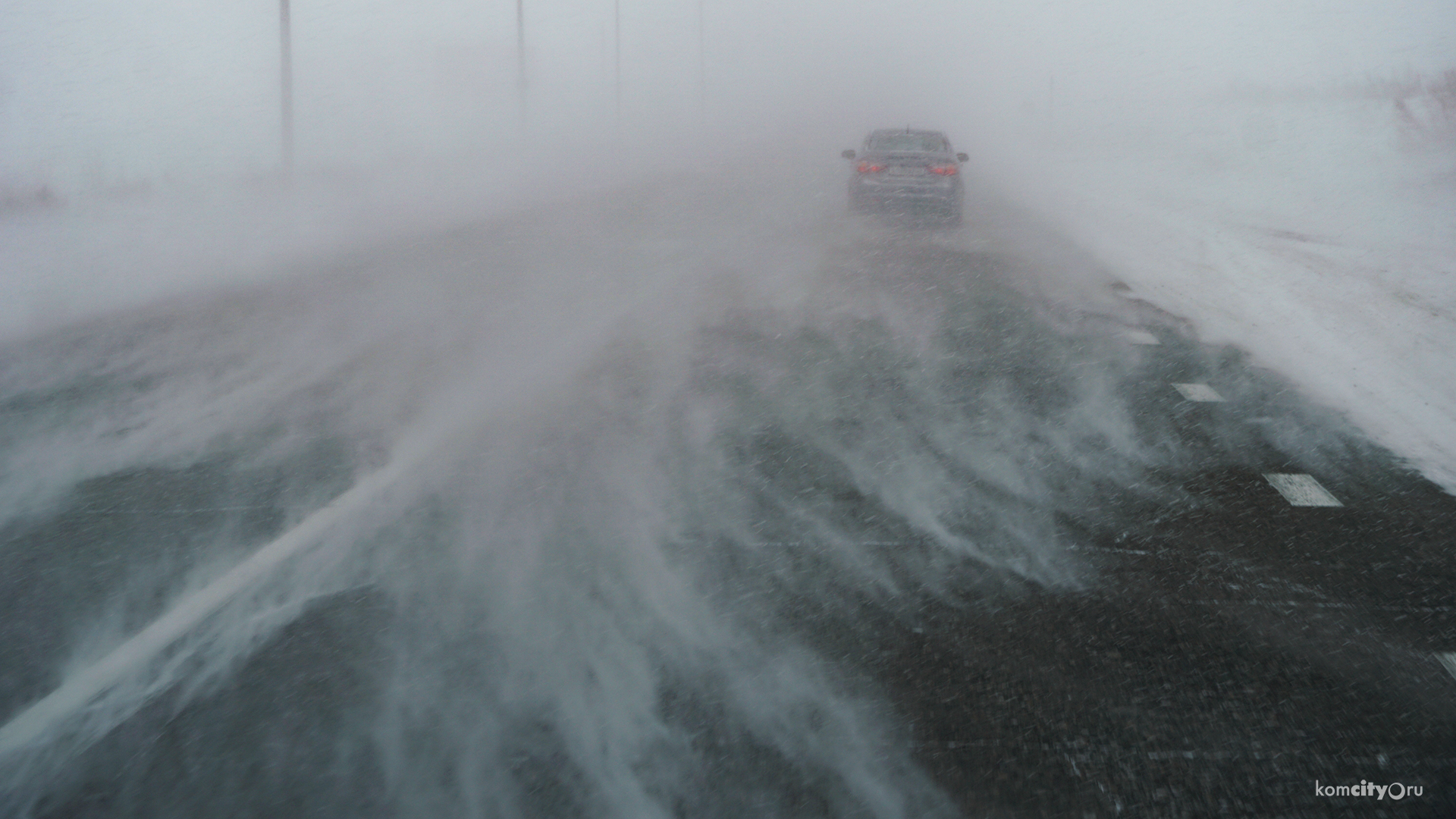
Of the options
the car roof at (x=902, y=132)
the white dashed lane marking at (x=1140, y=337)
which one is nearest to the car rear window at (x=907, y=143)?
the car roof at (x=902, y=132)

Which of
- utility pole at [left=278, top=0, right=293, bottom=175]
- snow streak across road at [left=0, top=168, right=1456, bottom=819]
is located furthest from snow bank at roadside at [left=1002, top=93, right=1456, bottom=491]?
utility pole at [left=278, top=0, right=293, bottom=175]

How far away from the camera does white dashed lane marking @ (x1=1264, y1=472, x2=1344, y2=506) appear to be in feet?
16.7

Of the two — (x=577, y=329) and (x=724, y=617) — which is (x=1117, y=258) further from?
(x=724, y=617)

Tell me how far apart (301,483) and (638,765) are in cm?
300

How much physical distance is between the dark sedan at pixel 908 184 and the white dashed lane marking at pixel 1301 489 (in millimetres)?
9833

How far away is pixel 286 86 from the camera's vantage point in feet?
73.3

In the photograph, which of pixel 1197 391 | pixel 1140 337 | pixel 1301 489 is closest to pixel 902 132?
pixel 1140 337

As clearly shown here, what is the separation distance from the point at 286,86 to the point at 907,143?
14.0 m

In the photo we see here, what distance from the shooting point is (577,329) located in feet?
27.9

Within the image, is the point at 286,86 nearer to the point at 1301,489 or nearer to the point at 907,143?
the point at 907,143

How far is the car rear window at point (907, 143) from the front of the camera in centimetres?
1572

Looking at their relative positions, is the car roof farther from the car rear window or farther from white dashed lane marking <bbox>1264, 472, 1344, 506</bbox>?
white dashed lane marking <bbox>1264, 472, 1344, 506</bbox>

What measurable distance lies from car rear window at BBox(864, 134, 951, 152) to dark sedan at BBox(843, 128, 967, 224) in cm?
37

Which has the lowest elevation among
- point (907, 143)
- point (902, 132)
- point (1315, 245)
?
point (1315, 245)
